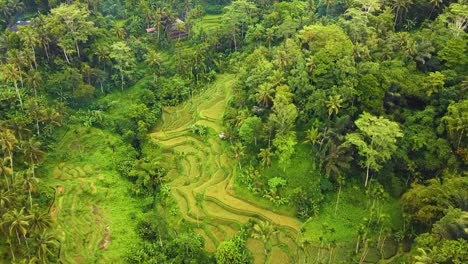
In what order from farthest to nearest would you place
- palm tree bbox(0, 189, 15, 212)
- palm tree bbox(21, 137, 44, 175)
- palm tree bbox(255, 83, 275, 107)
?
palm tree bbox(255, 83, 275, 107), palm tree bbox(21, 137, 44, 175), palm tree bbox(0, 189, 15, 212)

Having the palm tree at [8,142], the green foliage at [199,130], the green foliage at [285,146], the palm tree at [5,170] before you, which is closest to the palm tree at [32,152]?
the palm tree at [8,142]

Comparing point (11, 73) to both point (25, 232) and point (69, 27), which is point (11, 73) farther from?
point (25, 232)

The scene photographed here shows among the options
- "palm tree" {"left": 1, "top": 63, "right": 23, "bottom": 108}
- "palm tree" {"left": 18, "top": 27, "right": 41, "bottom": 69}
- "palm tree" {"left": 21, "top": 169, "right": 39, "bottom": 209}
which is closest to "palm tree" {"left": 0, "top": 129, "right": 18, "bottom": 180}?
"palm tree" {"left": 21, "top": 169, "right": 39, "bottom": 209}

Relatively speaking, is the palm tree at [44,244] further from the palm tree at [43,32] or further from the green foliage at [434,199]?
the green foliage at [434,199]

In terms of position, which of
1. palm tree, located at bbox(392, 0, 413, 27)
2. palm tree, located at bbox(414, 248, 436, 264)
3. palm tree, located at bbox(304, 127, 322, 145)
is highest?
palm tree, located at bbox(392, 0, 413, 27)

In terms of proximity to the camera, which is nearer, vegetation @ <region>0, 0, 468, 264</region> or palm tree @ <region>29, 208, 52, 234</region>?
palm tree @ <region>29, 208, 52, 234</region>

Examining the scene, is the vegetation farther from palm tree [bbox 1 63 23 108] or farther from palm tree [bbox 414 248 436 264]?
palm tree [bbox 414 248 436 264]

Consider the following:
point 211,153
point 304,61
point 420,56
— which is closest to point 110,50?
point 211,153
